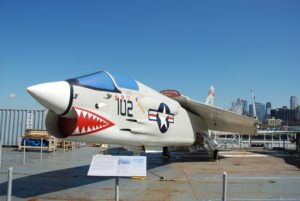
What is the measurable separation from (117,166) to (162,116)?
5.20m

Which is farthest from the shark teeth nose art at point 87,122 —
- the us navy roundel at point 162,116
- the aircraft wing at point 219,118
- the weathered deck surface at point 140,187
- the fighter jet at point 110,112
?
the aircraft wing at point 219,118

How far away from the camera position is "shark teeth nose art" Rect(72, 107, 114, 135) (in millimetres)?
7409

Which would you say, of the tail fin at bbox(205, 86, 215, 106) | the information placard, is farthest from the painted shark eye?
the tail fin at bbox(205, 86, 215, 106)

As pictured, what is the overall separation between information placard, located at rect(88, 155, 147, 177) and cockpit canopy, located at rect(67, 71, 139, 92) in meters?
2.36

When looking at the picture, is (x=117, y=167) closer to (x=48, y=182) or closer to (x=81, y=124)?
(x=81, y=124)

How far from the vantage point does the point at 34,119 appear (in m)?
22.7

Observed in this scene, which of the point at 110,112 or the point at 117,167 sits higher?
the point at 110,112

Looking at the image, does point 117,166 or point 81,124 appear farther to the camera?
point 81,124

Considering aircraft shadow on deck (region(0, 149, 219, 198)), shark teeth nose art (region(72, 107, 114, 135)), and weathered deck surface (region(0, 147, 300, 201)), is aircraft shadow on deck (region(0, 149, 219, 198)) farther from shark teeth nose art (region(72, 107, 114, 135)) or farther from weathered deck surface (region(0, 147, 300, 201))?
shark teeth nose art (region(72, 107, 114, 135))

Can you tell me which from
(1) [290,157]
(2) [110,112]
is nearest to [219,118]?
(1) [290,157]

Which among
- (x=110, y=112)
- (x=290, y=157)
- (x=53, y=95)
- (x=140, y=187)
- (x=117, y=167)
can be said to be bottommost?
(x=290, y=157)

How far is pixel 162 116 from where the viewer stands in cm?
1112

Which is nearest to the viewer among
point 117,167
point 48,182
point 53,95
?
point 117,167

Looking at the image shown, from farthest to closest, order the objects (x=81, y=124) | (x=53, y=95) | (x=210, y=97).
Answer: (x=210, y=97)
(x=81, y=124)
(x=53, y=95)
